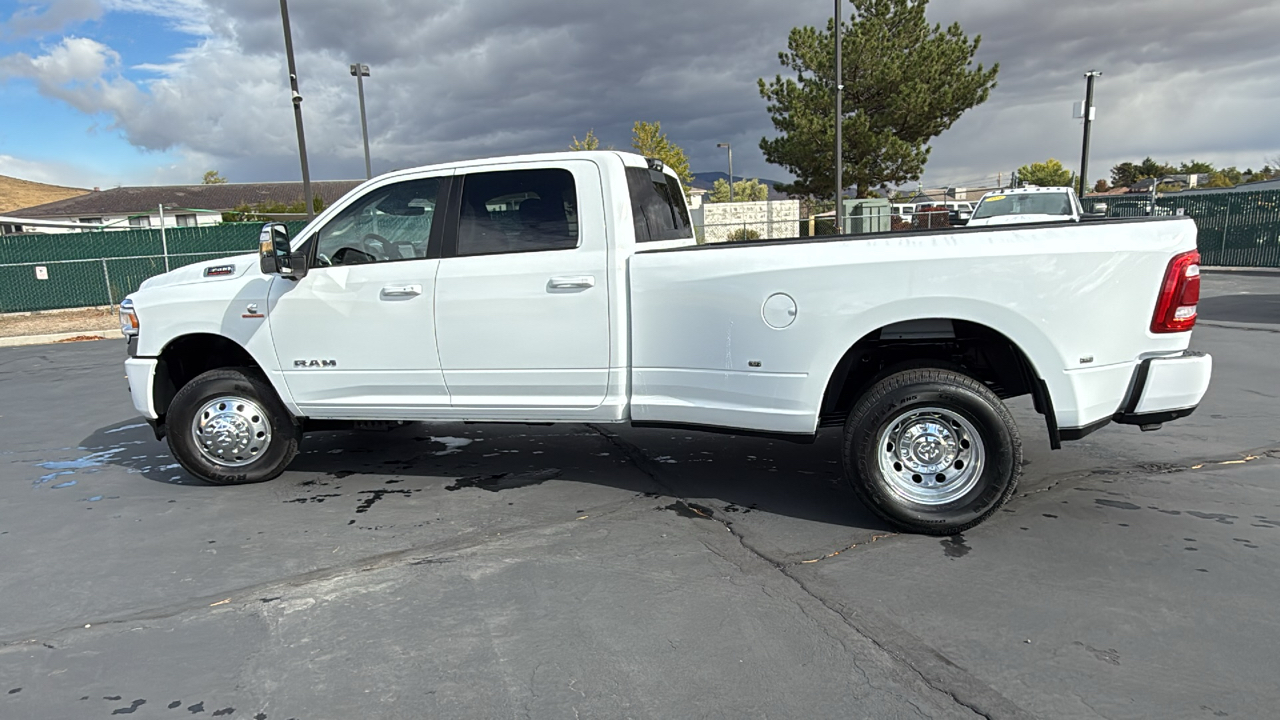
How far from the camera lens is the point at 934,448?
4.20 m

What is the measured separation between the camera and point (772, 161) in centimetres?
3644

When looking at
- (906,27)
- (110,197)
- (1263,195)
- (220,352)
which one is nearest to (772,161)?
(906,27)

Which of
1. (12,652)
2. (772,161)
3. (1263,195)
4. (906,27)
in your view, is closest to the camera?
(12,652)

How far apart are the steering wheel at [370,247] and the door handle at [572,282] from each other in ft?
3.99

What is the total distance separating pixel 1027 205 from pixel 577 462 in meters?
12.6

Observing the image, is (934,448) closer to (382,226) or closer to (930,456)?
(930,456)

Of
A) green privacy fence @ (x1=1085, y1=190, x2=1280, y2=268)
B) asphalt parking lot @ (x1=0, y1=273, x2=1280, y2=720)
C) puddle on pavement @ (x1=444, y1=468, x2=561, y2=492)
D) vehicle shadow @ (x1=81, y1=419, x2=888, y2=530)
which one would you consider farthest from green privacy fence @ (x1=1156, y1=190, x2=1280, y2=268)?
puddle on pavement @ (x1=444, y1=468, x2=561, y2=492)

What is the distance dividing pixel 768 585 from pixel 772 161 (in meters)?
34.8

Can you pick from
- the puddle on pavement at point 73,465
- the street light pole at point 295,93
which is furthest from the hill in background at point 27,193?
the puddle on pavement at point 73,465

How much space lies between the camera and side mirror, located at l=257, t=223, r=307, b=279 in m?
4.86

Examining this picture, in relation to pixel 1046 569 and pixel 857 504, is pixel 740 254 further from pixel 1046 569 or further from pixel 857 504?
pixel 1046 569

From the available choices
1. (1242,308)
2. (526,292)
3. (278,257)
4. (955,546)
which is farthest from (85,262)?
(1242,308)

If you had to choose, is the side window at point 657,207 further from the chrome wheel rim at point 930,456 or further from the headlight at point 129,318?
the headlight at point 129,318

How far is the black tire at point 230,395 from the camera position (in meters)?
5.29
